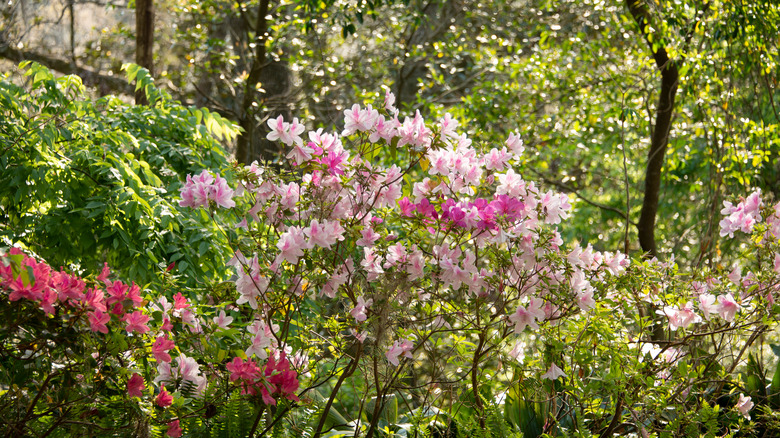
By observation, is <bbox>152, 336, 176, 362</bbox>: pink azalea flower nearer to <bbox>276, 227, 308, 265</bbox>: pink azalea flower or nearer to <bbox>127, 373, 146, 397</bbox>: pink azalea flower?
<bbox>127, 373, 146, 397</bbox>: pink azalea flower

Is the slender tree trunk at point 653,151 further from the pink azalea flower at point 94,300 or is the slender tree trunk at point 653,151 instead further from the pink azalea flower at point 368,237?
the pink azalea flower at point 94,300

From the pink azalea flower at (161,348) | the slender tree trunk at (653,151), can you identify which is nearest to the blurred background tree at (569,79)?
the slender tree trunk at (653,151)

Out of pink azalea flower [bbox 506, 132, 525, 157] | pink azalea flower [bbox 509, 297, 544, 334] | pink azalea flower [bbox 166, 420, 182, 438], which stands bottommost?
pink azalea flower [bbox 166, 420, 182, 438]

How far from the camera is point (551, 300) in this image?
Result: 7.72 feet

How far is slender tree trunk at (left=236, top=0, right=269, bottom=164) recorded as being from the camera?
6316 mm

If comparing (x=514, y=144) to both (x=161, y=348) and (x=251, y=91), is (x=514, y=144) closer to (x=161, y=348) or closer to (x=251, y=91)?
(x=161, y=348)

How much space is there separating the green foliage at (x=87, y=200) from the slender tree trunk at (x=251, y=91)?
111 inches

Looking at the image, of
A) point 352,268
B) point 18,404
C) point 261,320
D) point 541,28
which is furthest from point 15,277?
point 541,28

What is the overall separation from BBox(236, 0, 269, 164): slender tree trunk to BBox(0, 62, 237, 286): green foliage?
2819mm

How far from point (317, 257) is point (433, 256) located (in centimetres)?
38

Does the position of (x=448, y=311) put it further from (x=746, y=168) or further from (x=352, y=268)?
(x=746, y=168)

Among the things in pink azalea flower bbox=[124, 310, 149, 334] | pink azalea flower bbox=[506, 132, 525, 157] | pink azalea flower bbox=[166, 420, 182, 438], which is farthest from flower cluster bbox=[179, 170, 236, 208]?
pink azalea flower bbox=[506, 132, 525, 157]

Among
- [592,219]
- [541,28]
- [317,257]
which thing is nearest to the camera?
[317,257]

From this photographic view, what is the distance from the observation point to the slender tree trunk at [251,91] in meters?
6.32
